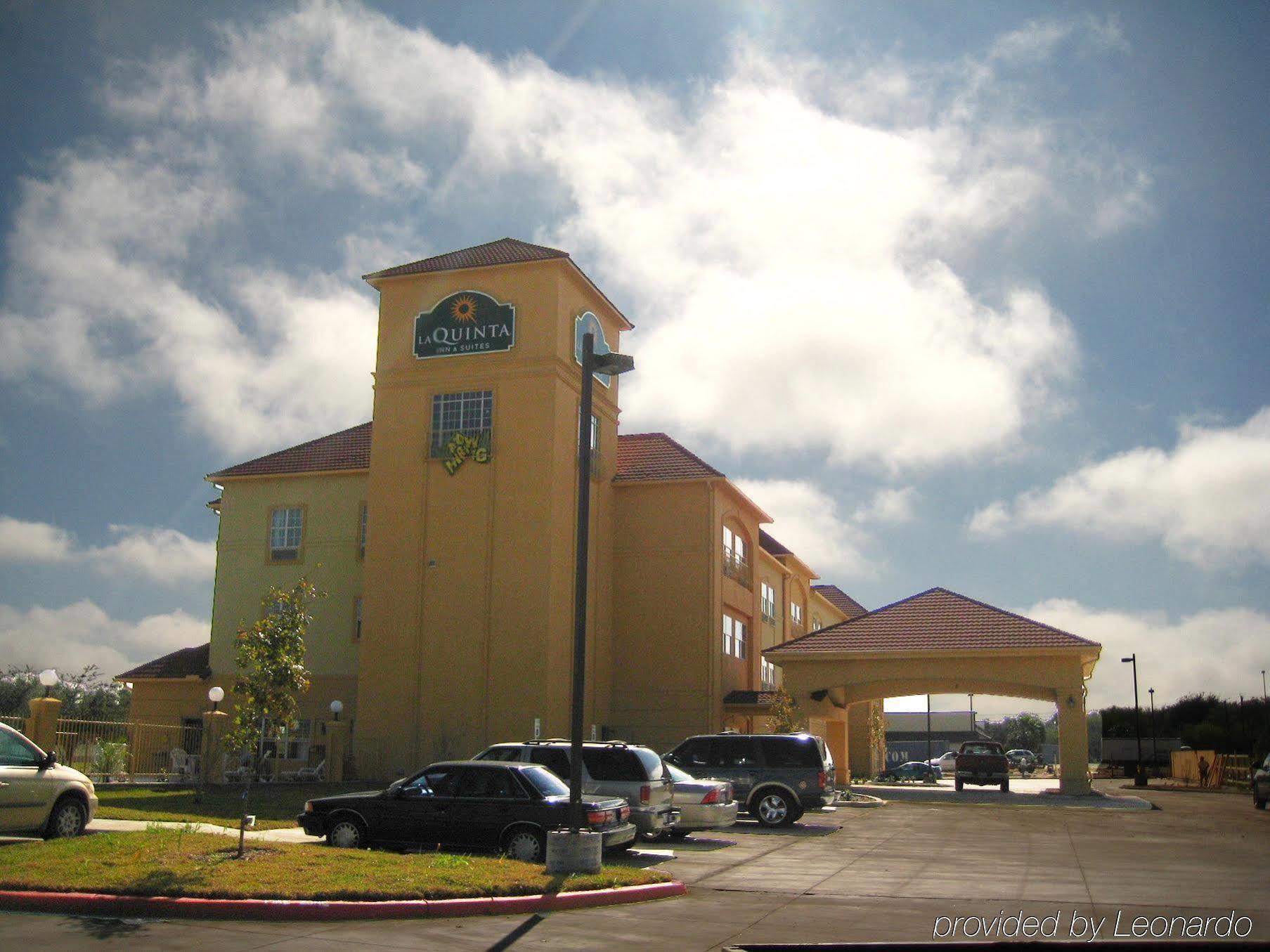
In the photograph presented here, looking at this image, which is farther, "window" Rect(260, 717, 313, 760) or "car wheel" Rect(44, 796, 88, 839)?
"window" Rect(260, 717, 313, 760)

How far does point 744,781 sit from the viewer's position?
83.0 ft

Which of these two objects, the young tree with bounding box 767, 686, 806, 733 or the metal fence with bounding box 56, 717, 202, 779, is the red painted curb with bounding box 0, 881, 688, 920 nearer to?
the metal fence with bounding box 56, 717, 202, 779

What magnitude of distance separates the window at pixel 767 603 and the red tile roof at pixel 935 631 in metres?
9.26

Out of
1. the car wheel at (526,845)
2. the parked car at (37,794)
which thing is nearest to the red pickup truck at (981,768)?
the car wheel at (526,845)

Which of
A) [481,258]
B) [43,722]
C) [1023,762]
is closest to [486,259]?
[481,258]

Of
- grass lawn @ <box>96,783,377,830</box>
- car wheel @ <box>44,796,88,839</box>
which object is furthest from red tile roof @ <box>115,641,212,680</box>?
car wheel @ <box>44,796,88,839</box>

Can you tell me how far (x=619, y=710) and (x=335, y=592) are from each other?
10833mm

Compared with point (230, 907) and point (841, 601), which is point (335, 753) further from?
point (841, 601)

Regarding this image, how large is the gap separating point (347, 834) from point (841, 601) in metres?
61.1

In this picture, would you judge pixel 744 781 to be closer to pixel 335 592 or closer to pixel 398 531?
pixel 398 531

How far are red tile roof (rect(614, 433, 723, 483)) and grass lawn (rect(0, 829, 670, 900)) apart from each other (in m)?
28.1

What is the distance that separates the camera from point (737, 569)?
4650 centimetres

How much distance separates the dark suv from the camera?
25.1 meters

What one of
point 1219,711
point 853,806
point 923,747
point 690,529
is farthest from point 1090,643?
point 923,747
